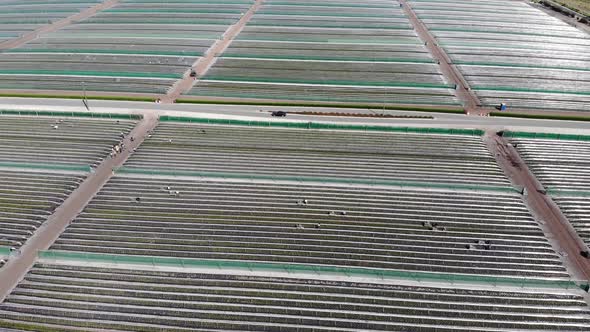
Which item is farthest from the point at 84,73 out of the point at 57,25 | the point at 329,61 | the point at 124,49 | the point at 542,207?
the point at 542,207

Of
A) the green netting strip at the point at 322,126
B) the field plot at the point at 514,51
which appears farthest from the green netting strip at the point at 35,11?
the field plot at the point at 514,51

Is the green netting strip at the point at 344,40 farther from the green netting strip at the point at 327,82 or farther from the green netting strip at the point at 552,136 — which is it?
the green netting strip at the point at 552,136

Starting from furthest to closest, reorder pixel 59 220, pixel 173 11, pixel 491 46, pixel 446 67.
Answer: pixel 173 11, pixel 491 46, pixel 446 67, pixel 59 220

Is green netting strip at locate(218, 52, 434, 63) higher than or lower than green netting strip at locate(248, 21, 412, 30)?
lower

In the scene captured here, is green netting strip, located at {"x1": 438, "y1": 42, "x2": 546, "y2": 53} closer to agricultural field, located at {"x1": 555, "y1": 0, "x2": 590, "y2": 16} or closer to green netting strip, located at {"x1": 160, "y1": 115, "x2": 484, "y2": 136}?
agricultural field, located at {"x1": 555, "y1": 0, "x2": 590, "y2": 16}

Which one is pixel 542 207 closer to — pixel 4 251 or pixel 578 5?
pixel 4 251

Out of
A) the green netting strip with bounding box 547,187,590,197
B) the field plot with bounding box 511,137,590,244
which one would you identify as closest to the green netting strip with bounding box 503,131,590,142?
the field plot with bounding box 511,137,590,244
